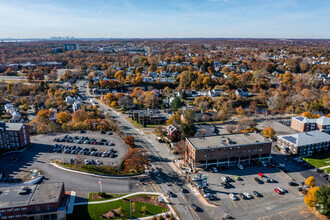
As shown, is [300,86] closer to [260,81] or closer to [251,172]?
[260,81]

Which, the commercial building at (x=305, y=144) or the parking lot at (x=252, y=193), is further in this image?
the commercial building at (x=305, y=144)

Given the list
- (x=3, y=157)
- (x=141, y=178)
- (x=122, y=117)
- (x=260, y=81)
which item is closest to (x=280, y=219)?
(x=141, y=178)

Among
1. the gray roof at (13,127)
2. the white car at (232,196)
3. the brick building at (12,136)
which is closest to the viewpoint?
the white car at (232,196)

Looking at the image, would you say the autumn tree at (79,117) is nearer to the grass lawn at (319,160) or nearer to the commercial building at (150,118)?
the commercial building at (150,118)

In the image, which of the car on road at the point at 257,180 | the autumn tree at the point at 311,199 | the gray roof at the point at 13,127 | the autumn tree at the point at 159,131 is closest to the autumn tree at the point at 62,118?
the gray roof at the point at 13,127

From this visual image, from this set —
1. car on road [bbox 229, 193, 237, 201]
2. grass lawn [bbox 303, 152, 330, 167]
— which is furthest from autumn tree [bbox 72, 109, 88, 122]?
grass lawn [bbox 303, 152, 330, 167]

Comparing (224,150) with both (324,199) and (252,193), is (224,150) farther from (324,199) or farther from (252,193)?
(324,199)

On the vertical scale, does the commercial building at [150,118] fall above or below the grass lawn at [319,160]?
above

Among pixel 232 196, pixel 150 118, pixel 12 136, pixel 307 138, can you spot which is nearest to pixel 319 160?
pixel 307 138
